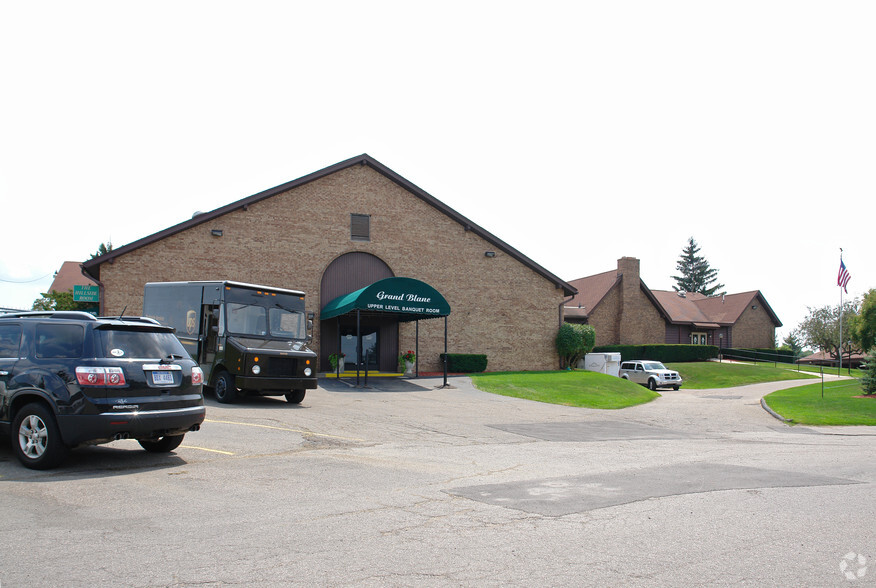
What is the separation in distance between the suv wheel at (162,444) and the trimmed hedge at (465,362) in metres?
20.5

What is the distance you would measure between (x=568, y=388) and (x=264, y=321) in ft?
43.0

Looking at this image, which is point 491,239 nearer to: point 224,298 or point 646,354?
point 224,298

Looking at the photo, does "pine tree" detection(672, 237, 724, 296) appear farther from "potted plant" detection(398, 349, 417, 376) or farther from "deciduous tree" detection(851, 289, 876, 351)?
"potted plant" detection(398, 349, 417, 376)

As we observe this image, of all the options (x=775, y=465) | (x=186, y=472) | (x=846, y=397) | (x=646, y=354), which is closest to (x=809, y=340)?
(x=646, y=354)

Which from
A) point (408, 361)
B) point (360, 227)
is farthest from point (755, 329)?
point (360, 227)

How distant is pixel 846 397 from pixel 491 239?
52.3ft

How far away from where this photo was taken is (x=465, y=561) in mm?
4844

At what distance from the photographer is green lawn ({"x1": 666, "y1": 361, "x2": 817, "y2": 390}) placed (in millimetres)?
39781

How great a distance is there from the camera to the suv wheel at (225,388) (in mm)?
16250

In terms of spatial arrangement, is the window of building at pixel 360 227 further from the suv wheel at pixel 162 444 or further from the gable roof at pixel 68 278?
the gable roof at pixel 68 278

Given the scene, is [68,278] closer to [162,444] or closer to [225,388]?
[225,388]

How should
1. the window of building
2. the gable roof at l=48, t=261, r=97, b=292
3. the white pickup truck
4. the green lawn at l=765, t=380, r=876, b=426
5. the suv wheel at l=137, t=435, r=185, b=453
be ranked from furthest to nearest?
the gable roof at l=48, t=261, r=97, b=292, the white pickup truck, the window of building, the green lawn at l=765, t=380, r=876, b=426, the suv wheel at l=137, t=435, r=185, b=453

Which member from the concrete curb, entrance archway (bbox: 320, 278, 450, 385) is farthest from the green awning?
the concrete curb

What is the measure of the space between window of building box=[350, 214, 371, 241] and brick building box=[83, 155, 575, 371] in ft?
0.15
